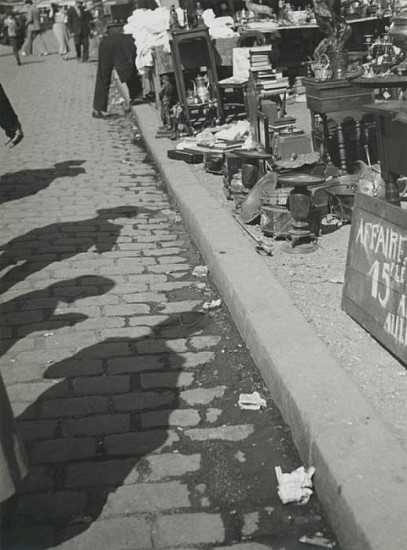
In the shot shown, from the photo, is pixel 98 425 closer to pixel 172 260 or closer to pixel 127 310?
pixel 127 310

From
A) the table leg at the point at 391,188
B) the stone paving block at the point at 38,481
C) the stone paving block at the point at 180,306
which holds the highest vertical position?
the table leg at the point at 391,188

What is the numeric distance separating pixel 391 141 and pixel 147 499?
107 inches

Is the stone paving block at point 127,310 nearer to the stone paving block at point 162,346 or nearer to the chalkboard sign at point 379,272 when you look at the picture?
the stone paving block at point 162,346

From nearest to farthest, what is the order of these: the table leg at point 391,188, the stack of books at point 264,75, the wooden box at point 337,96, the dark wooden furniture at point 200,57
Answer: the table leg at point 391,188
the wooden box at point 337,96
the stack of books at point 264,75
the dark wooden furniture at point 200,57

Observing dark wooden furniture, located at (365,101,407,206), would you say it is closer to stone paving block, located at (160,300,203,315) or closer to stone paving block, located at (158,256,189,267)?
stone paving block, located at (160,300,203,315)

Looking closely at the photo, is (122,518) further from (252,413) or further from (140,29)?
(140,29)

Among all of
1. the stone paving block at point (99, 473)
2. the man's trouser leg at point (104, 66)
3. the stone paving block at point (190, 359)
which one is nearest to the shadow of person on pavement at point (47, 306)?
the stone paving block at point (190, 359)

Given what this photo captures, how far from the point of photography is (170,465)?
326 cm

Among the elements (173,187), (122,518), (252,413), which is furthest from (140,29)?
(122,518)

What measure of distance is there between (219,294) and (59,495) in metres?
2.40

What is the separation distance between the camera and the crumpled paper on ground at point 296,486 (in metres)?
2.95

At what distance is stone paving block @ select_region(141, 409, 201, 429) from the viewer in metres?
3.60

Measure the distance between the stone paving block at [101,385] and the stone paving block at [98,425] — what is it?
256mm

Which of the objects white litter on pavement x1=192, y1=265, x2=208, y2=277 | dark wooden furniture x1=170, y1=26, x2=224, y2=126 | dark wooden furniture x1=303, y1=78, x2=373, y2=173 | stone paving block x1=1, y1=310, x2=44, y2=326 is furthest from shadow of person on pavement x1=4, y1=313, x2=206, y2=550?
dark wooden furniture x1=170, y1=26, x2=224, y2=126
